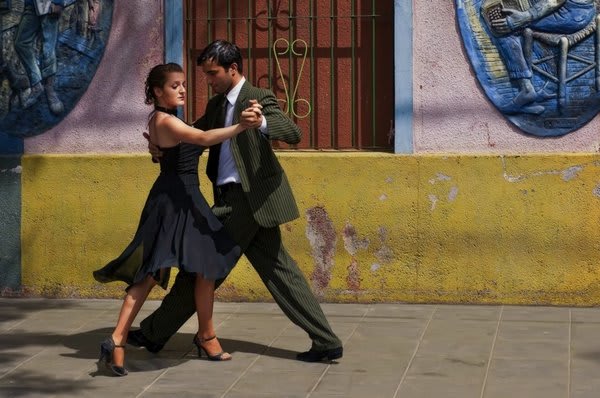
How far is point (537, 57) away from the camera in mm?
8602

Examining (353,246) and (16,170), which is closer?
(353,246)

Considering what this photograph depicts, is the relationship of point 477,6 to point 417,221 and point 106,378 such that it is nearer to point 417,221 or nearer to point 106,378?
point 417,221

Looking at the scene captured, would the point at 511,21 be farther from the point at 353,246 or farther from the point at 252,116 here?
the point at 252,116

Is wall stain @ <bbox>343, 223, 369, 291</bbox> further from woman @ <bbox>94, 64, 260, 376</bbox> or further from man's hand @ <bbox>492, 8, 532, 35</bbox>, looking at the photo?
woman @ <bbox>94, 64, 260, 376</bbox>

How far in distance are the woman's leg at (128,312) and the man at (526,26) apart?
2.92 meters

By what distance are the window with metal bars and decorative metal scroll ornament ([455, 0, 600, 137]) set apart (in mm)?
646

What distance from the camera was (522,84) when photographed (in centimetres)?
862

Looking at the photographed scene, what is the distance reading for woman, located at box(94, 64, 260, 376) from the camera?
6.93 m

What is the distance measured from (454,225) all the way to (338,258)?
0.81 metres

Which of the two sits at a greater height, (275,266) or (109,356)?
(275,266)

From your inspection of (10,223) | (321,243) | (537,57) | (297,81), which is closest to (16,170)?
(10,223)

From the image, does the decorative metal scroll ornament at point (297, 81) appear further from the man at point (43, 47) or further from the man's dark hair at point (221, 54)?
the man's dark hair at point (221, 54)

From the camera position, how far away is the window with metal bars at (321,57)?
29.5ft

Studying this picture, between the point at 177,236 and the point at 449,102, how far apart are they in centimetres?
256
